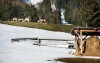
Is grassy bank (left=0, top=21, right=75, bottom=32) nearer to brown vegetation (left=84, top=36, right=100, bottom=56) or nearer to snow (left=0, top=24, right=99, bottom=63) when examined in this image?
snow (left=0, top=24, right=99, bottom=63)

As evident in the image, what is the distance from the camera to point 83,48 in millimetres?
39875

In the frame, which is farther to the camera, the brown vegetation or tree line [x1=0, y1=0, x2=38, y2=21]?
tree line [x1=0, y1=0, x2=38, y2=21]

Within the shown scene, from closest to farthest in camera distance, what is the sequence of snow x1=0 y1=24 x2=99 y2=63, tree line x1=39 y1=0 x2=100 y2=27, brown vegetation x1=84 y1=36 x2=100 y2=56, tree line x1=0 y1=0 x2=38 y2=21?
snow x1=0 y1=24 x2=99 y2=63, brown vegetation x1=84 y1=36 x2=100 y2=56, tree line x1=39 y1=0 x2=100 y2=27, tree line x1=0 y1=0 x2=38 y2=21

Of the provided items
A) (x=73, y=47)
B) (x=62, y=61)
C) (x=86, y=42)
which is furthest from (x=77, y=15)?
(x=62, y=61)

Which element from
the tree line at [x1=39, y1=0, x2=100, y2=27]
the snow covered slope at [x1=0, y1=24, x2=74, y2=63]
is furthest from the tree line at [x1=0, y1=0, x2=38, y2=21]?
the snow covered slope at [x1=0, y1=24, x2=74, y2=63]

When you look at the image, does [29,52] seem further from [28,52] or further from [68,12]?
[68,12]

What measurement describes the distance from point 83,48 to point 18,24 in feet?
151

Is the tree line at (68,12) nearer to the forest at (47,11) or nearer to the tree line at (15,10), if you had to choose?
the forest at (47,11)

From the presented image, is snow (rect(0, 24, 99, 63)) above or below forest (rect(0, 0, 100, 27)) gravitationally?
below

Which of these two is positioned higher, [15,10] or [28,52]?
[15,10]

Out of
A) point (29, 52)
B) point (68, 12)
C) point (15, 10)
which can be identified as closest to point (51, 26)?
point (68, 12)

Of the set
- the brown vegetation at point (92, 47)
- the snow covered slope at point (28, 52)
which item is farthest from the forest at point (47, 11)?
the brown vegetation at point (92, 47)

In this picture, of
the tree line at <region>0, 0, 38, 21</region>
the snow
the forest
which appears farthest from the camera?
the tree line at <region>0, 0, 38, 21</region>

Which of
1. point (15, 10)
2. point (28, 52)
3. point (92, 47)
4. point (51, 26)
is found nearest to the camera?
point (92, 47)
